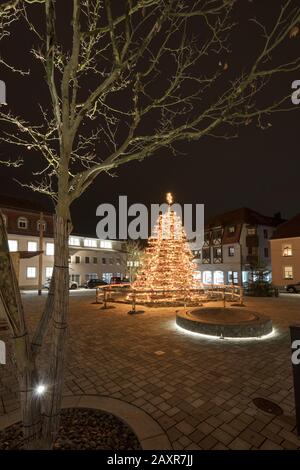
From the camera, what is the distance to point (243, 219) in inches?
1533

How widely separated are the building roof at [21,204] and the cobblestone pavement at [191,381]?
→ 28191 mm

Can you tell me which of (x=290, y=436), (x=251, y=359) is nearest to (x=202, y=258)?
(x=251, y=359)

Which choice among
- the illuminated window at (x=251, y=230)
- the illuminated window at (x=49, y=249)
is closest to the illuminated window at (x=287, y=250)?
the illuminated window at (x=251, y=230)

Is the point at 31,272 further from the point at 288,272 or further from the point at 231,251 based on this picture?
the point at 288,272

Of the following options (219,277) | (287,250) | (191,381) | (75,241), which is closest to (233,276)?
(219,277)

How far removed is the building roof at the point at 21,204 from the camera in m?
33.0

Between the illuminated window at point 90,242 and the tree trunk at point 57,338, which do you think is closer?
the tree trunk at point 57,338

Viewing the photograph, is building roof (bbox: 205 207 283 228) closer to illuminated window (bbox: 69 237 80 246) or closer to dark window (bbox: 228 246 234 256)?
dark window (bbox: 228 246 234 256)

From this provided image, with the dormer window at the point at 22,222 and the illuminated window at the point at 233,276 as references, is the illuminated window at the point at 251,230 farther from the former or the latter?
the dormer window at the point at 22,222

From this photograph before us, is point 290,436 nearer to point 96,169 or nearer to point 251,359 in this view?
point 251,359

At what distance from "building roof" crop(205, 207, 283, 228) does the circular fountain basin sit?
3132 cm

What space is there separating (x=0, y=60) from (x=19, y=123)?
3.70ft

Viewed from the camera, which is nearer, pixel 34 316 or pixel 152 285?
pixel 34 316

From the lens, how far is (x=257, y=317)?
31.0 ft
